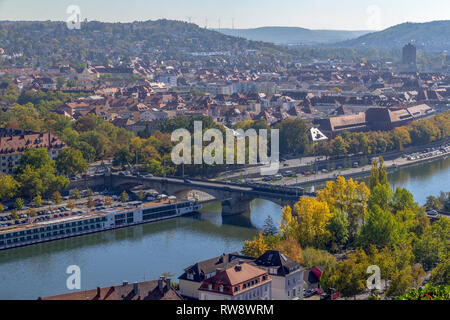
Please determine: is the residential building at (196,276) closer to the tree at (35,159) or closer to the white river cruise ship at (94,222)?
the white river cruise ship at (94,222)

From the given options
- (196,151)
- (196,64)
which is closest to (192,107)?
(196,151)

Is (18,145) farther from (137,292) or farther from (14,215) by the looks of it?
(137,292)

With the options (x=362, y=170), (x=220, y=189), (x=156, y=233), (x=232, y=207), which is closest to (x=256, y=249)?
(x=156, y=233)

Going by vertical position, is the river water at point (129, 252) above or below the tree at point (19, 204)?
below

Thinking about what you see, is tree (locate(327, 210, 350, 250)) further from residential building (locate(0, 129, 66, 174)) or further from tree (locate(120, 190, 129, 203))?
residential building (locate(0, 129, 66, 174))

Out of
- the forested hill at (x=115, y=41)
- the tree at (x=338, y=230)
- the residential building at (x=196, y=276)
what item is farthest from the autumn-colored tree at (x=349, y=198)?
the forested hill at (x=115, y=41)

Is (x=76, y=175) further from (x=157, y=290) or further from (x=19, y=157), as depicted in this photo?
(x=157, y=290)

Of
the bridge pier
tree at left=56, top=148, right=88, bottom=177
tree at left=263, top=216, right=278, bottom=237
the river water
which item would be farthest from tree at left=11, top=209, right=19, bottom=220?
tree at left=263, top=216, right=278, bottom=237
